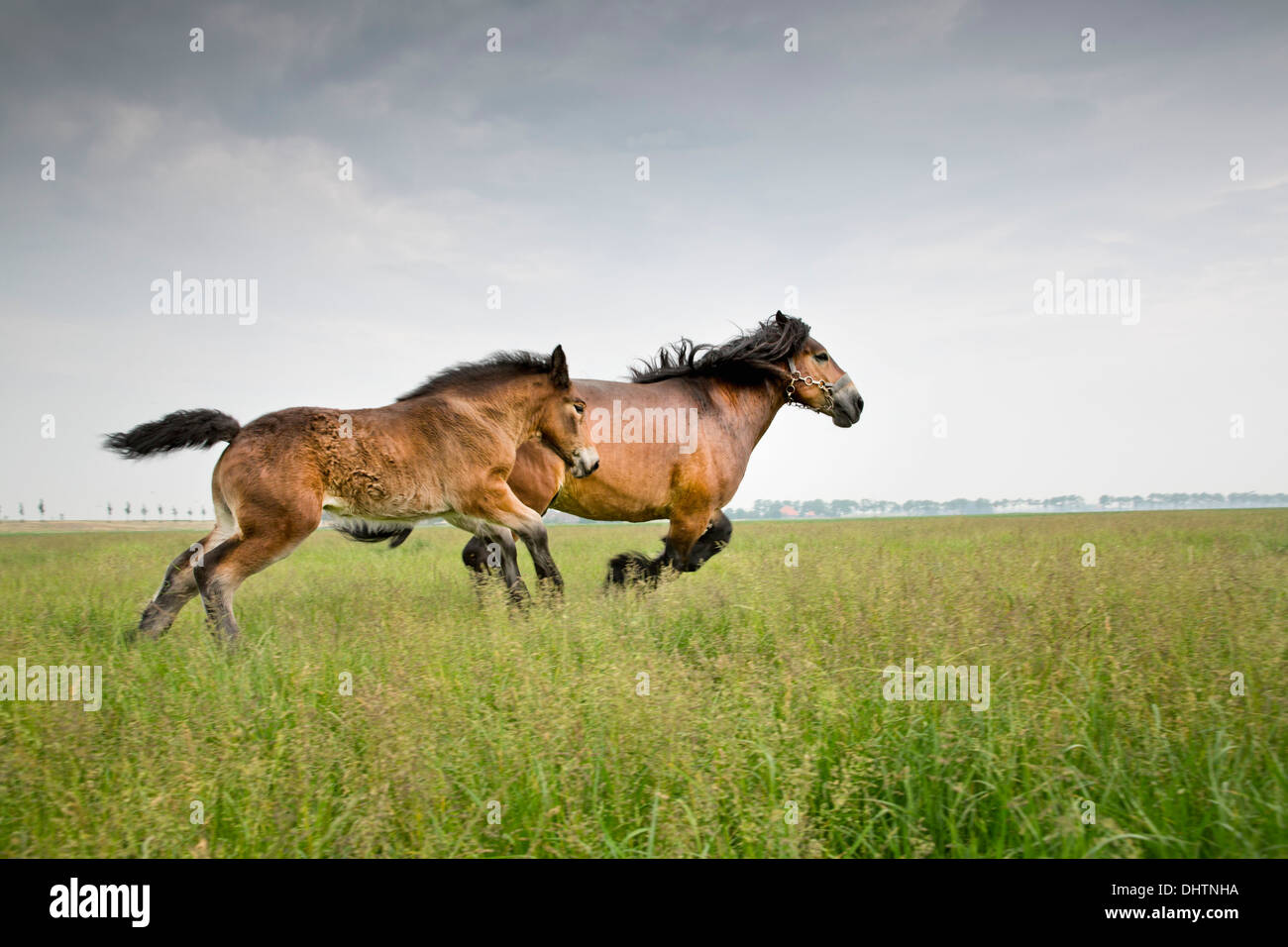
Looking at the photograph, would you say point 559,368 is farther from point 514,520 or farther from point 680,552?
point 680,552

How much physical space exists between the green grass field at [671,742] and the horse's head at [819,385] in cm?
323

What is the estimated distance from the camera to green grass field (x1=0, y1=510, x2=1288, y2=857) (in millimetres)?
2295

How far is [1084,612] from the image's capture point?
4883 millimetres

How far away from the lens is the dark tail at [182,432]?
5355 millimetres

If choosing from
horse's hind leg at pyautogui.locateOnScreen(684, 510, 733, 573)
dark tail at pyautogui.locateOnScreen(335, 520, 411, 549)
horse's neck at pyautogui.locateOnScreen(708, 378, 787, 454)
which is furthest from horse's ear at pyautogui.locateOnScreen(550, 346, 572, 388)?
horse's hind leg at pyautogui.locateOnScreen(684, 510, 733, 573)

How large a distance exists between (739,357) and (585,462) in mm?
2170

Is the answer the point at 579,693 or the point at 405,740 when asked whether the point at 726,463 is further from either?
the point at 405,740

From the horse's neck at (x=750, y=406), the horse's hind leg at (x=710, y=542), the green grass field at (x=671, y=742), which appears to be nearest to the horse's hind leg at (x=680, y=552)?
the horse's hind leg at (x=710, y=542)

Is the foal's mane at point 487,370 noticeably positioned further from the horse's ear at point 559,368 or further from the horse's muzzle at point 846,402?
the horse's muzzle at point 846,402

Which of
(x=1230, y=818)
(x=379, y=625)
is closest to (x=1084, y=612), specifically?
(x=1230, y=818)

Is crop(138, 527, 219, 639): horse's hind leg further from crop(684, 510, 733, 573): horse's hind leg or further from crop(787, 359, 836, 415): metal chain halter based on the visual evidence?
crop(787, 359, 836, 415): metal chain halter

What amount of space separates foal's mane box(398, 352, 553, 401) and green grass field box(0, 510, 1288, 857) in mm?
2322

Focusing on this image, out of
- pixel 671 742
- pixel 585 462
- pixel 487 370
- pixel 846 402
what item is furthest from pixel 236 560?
pixel 846 402

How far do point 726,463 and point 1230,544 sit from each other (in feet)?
32.6
